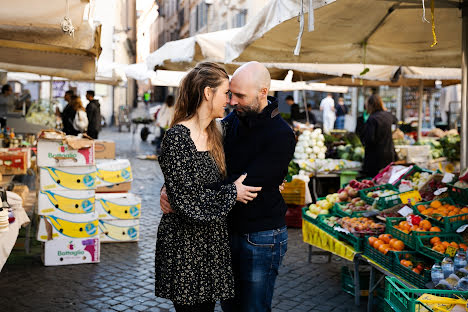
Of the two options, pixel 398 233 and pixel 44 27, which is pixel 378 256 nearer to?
pixel 398 233

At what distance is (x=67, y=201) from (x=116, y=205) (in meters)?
1.00

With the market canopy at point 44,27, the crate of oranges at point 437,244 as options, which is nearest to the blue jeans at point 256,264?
the crate of oranges at point 437,244

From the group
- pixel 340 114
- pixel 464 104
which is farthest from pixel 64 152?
pixel 340 114

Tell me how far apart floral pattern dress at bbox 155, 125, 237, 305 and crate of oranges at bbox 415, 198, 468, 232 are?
2.31 m

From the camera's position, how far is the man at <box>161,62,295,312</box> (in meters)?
2.94

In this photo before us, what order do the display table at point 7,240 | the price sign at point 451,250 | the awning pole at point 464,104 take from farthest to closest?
the awning pole at point 464,104, the price sign at point 451,250, the display table at point 7,240

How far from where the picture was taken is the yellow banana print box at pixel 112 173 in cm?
758

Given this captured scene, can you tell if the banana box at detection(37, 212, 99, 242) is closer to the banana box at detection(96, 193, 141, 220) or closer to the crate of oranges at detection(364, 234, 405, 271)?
the banana box at detection(96, 193, 141, 220)

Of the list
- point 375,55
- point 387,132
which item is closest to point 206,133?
point 375,55

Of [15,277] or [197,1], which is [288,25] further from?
[197,1]

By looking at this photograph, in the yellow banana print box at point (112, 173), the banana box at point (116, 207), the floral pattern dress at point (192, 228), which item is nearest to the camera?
the floral pattern dress at point (192, 228)

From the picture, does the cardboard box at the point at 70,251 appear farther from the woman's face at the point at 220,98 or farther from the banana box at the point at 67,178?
the woman's face at the point at 220,98

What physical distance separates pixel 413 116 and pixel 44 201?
18.6 metres

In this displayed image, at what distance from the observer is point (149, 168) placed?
53.0 ft
